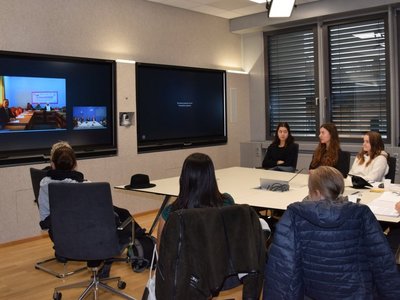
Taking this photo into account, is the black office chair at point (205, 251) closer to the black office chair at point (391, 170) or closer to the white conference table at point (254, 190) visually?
the white conference table at point (254, 190)

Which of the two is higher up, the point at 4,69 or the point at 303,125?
the point at 4,69

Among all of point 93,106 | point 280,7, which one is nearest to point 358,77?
point 280,7

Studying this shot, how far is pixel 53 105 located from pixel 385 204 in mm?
3690

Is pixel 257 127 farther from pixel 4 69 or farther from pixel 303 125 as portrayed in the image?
pixel 4 69

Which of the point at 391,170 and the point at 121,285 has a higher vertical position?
the point at 391,170

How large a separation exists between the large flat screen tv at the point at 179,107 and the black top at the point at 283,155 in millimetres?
1350

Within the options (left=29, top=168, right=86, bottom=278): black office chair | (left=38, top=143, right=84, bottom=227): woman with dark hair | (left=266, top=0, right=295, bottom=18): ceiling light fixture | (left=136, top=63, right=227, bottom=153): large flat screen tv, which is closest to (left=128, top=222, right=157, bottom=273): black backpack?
(left=29, top=168, right=86, bottom=278): black office chair

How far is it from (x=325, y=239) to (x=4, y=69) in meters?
3.95

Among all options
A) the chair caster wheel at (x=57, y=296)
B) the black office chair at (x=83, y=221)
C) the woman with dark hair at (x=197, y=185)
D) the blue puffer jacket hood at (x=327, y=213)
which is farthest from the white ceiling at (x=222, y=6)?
the blue puffer jacket hood at (x=327, y=213)

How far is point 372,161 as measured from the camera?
465cm

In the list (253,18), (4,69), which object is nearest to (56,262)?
(4,69)

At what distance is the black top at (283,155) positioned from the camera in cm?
587

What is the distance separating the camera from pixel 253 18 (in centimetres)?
717

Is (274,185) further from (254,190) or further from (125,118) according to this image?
(125,118)
